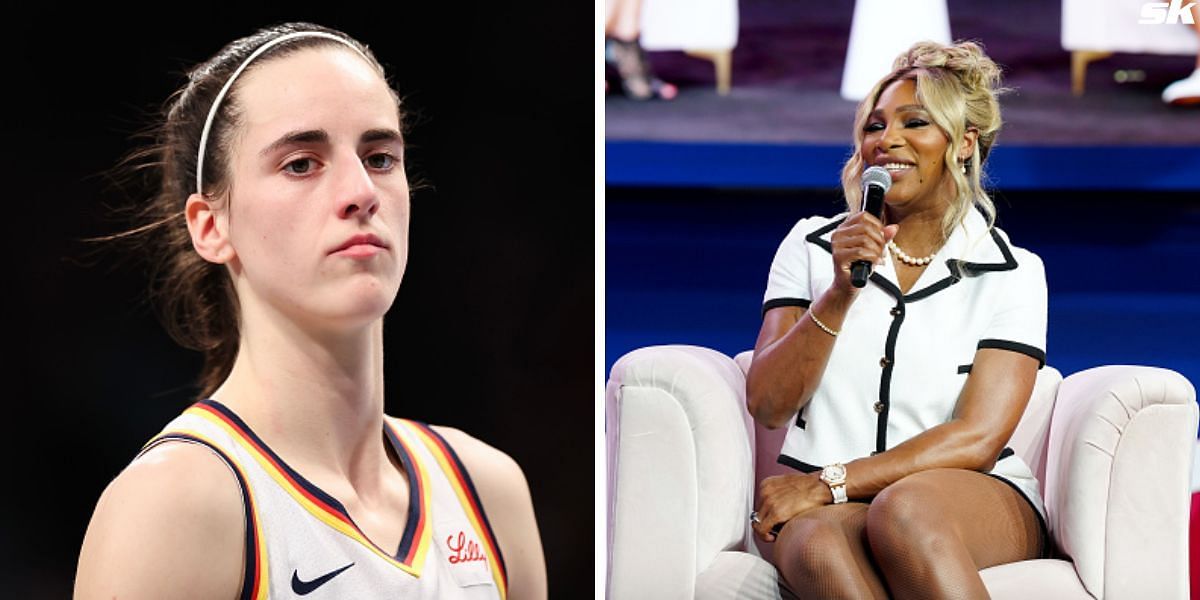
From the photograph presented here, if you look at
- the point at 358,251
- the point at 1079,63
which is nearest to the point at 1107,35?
the point at 1079,63

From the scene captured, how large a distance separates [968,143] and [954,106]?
0.09 metres

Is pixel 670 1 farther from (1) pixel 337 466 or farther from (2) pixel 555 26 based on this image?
(1) pixel 337 466

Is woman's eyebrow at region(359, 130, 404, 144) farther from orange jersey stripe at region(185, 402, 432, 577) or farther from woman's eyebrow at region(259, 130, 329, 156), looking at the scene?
orange jersey stripe at region(185, 402, 432, 577)

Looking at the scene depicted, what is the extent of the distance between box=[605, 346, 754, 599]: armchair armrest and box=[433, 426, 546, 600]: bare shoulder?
584 millimetres

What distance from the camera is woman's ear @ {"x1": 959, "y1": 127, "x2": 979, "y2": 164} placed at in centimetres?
286

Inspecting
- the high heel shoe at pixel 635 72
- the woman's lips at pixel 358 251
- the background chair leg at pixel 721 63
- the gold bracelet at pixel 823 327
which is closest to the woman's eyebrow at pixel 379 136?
the woman's lips at pixel 358 251

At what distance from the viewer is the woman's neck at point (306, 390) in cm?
198

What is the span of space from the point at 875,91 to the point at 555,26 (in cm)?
73

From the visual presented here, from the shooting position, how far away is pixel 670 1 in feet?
10.5

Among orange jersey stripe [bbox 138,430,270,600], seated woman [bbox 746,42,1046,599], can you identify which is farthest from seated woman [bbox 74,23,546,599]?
seated woman [bbox 746,42,1046,599]

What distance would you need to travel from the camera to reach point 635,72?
3248 millimetres

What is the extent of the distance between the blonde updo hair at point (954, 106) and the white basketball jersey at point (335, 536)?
1.28m

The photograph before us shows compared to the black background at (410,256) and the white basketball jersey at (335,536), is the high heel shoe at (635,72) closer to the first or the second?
the black background at (410,256)

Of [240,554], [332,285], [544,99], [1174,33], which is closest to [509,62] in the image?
[544,99]
